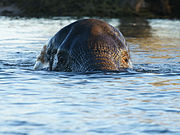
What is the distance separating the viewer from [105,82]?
7.79 metres

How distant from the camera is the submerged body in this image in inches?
334

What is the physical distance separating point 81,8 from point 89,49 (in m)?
33.4

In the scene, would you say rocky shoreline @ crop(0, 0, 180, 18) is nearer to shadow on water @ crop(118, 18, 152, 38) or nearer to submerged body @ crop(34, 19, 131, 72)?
shadow on water @ crop(118, 18, 152, 38)

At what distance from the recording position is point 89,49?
28.1ft

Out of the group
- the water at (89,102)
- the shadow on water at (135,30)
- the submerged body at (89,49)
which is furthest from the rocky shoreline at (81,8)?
the water at (89,102)

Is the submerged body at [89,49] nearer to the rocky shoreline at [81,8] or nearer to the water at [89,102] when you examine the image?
the water at [89,102]

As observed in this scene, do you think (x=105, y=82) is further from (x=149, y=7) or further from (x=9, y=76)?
(x=149, y=7)

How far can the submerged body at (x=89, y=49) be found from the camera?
8477mm

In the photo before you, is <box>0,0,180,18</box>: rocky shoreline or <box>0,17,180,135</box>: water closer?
<box>0,17,180,135</box>: water

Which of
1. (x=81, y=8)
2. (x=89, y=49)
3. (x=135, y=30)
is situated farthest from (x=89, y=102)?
(x=81, y=8)

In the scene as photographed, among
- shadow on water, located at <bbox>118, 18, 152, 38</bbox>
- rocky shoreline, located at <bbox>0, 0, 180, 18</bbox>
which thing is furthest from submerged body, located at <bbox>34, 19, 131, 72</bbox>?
rocky shoreline, located at <bbox>0, 0, 180, 18</bbox>

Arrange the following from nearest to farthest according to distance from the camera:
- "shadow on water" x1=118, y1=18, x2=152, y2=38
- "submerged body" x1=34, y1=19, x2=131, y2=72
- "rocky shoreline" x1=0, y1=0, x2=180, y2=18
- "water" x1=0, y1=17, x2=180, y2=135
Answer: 1. "water" x1=0, y1=17, x2=180, y2=135
2. "submerged body" x1=34, y1=19, x2=131, y2=72
3. "shadow on water" x1=118, y1=18, x2=152, y2=38
4. "rocky shoreline" x1=0, y1=0, x2=180, y2=18

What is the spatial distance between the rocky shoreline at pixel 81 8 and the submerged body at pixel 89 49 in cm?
3064

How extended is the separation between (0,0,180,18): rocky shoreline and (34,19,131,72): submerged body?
30644 mm
